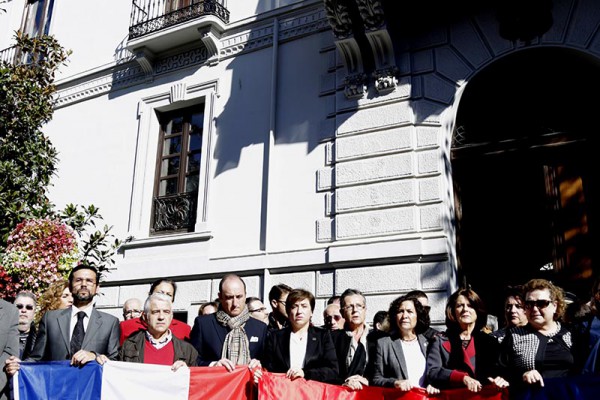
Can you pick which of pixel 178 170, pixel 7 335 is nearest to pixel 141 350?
pixel 7 335

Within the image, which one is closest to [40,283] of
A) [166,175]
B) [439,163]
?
[166,175]

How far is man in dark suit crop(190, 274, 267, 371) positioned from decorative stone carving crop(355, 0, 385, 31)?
547 cm

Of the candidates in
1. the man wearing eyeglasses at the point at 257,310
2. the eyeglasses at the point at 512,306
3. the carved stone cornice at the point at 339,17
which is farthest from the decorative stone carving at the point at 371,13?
the eyeglasses at the point at 512,306

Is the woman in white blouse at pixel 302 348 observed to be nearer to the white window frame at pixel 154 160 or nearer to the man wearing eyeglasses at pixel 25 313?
the man wearing eyeglasses at pixel 25 313

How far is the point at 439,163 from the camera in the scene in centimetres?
926

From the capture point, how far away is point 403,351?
541 centimetres

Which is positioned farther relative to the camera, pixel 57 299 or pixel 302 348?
pixel 57 299

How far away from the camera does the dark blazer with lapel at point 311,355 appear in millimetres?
5332

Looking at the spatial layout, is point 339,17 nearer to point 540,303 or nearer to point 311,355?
point 311,355

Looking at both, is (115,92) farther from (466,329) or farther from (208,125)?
(466,329)

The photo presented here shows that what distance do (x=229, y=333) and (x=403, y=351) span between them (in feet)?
5.48

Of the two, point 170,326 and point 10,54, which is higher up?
point 10,54

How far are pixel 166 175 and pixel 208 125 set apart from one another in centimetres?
152

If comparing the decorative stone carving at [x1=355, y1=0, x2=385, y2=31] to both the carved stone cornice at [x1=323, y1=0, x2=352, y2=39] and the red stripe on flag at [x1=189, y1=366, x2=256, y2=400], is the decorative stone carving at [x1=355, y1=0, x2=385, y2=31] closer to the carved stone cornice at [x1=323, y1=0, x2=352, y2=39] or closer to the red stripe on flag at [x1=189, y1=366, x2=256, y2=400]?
the carved stone cornice at [x1=323, y1=0, x2=352, y2=39]
